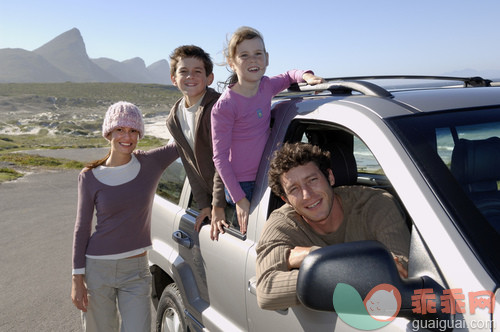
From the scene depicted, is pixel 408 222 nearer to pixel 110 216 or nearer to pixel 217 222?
pixel 217 222

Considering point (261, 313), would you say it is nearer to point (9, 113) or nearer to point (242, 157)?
point (242, 157)

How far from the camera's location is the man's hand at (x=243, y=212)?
2.29 m

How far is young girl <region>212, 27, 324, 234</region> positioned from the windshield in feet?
2.85

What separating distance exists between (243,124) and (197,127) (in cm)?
43

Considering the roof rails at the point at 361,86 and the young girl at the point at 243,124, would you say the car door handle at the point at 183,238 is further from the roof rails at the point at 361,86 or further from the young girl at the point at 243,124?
the roof rails at the point at 361,86

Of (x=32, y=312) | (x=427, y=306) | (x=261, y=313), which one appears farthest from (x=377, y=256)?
(x=32, y=312)

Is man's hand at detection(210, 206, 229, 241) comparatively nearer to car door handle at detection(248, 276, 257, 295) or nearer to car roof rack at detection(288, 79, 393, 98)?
car door handle at detection(248, 276, 257, 295)

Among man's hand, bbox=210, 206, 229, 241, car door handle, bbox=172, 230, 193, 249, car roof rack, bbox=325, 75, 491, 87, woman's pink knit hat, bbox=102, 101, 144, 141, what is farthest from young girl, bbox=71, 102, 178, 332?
car roof rack, bbox=325, 75, 491, 87

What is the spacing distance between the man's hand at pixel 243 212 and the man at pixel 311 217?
320 mm

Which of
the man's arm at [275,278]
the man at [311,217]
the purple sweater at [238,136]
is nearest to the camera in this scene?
the man's arm at [275,278]

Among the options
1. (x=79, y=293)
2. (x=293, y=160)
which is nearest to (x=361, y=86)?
(x=293, y=160)

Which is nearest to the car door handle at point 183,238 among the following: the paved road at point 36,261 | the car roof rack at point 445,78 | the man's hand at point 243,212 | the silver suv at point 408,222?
the silver suv at point 408,222

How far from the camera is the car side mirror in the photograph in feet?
4.03

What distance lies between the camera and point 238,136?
250 centimetres
